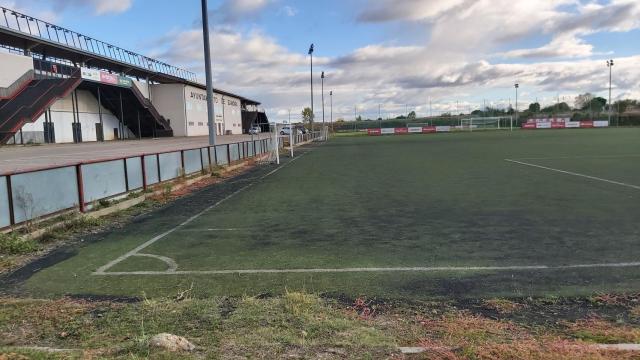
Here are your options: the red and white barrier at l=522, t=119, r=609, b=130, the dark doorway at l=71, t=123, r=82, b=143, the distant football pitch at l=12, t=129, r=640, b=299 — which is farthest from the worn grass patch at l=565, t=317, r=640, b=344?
the red and white barrier at l=522, t=119, r=609, b=130

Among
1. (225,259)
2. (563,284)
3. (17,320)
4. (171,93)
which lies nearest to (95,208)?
(225,259)

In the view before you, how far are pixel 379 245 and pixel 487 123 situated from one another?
98745mm

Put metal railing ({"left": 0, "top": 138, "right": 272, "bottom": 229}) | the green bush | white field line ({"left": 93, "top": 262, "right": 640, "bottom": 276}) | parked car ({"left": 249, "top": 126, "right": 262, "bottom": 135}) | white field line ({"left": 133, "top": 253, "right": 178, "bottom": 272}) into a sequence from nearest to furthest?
white field line ({"left": 93, "top": 262, "right": 640, "bottom": 276}) < white field line ({"left": 133, "top": 253, "right": 178, "bottom": 272}) < the green bush < metal railing ({"left": 0, "top": 138, "right": 272, "bottom": 229}) < parked car ({"left": 249, "top": 126, "right": 262, "bottom": 135})

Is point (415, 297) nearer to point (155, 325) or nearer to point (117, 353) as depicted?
point (155, 325)

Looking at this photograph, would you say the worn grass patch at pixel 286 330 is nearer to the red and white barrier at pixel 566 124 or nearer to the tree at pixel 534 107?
the red and white barrier at pixel 566 124

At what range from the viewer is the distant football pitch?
607 centimetres

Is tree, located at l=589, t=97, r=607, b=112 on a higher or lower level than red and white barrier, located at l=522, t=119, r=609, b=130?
higher

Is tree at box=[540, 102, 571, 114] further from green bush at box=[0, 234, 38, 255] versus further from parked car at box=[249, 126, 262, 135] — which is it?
green bush at box=[0, 234, 38, 255]

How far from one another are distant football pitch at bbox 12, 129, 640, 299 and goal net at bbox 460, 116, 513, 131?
87594 millimetres

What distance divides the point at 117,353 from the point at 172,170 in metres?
14.0

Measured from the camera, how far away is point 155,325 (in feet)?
15.5

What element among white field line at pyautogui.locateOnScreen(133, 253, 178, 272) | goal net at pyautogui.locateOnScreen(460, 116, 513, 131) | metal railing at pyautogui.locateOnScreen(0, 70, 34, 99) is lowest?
white field line at pyautogui.locateOnScreen(133, 253, 178, 272)

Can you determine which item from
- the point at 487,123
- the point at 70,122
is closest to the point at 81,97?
the point at 70,122

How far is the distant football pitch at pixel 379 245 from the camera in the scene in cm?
607
